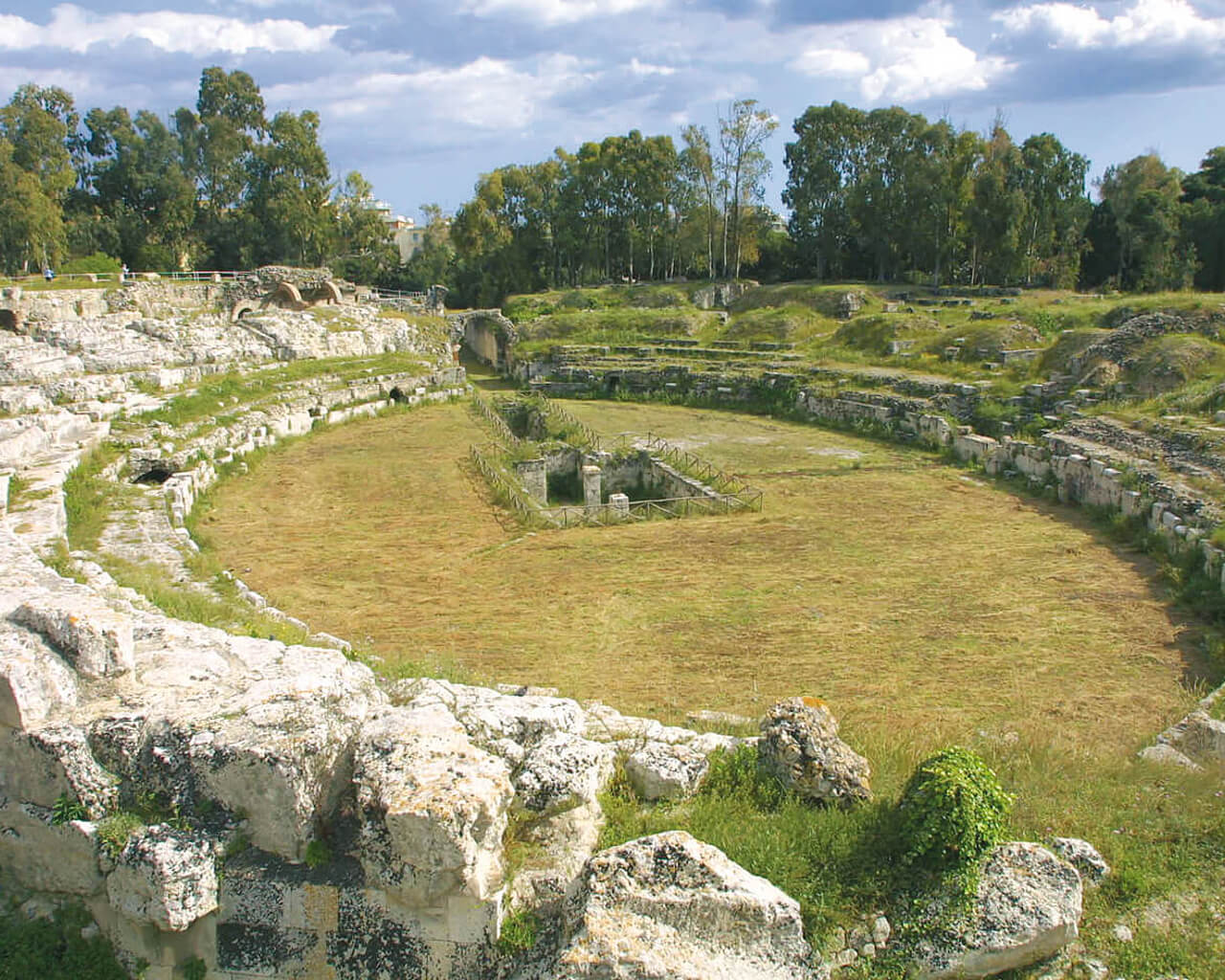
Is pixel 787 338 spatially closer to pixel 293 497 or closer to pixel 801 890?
pixel 293 497

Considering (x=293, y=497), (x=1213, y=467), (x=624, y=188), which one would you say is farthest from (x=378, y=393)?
(x=624, y=188)

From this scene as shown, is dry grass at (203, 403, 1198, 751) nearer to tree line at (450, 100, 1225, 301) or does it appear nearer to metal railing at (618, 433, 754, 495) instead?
metal railing at (618, 433, 754, 495)

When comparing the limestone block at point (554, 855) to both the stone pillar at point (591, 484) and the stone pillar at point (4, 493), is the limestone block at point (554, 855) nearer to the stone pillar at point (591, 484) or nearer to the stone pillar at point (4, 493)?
the stone pillar at point (4, 493)

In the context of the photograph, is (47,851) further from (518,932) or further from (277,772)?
(518,932)

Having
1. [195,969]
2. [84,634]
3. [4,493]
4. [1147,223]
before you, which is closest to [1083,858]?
[195,969]

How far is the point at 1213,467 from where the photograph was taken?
15.4m

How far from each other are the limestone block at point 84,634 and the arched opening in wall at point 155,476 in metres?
13.7

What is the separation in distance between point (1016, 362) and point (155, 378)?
80.2 feet

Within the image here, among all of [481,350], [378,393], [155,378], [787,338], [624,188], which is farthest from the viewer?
[624,188]

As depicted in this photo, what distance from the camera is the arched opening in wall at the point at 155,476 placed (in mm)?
17719

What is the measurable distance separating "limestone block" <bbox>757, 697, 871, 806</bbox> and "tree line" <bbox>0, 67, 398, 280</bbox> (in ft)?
167

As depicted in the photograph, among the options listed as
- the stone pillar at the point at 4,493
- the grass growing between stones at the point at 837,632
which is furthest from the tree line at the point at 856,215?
the stone pillar at the point at 4,493

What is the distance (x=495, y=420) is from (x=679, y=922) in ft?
74.0

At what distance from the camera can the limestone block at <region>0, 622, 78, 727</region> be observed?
470cm
